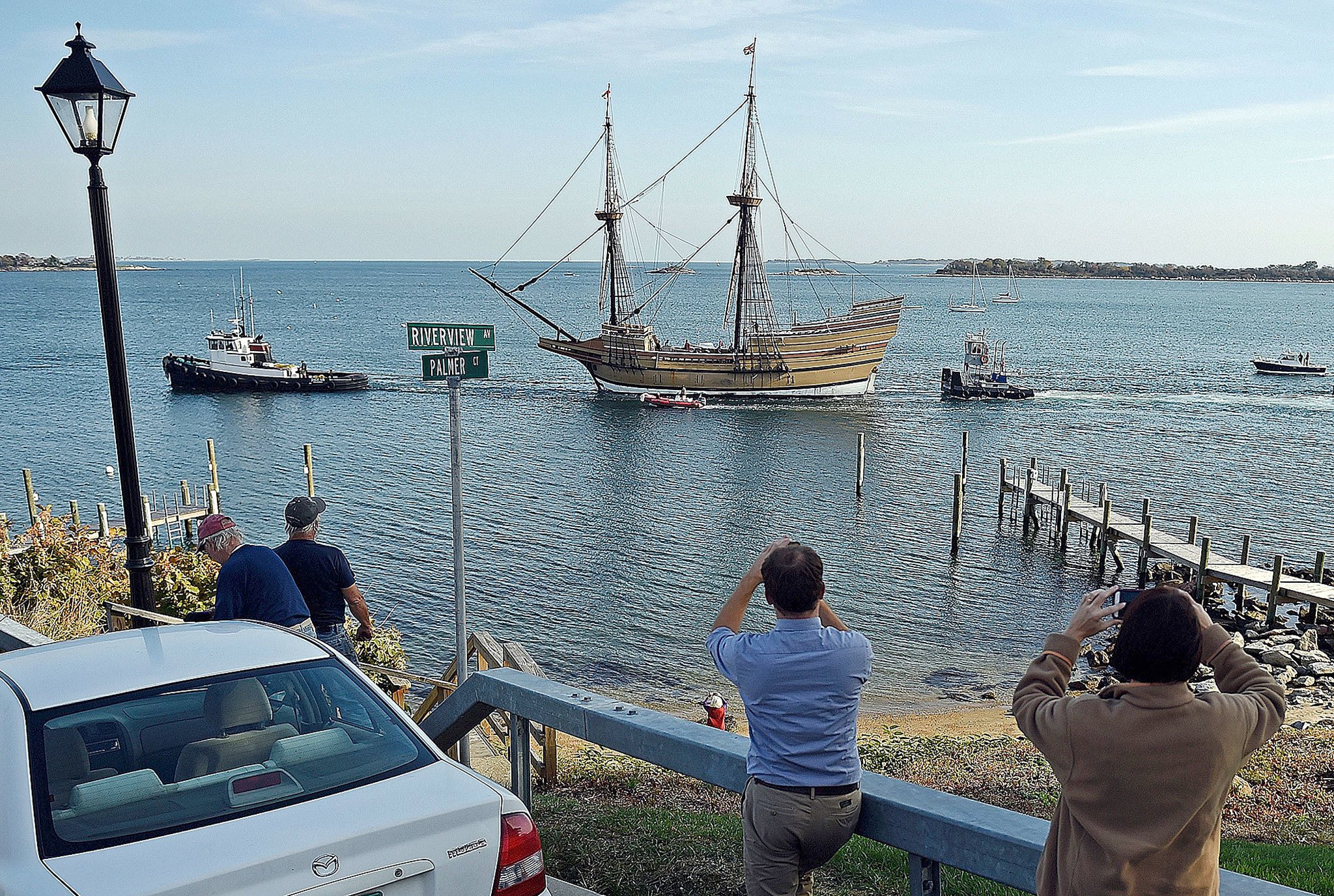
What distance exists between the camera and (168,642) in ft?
13.3

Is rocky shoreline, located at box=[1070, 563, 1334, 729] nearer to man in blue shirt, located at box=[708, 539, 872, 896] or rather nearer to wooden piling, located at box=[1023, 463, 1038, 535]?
wooden piling, located at box=[1023, 463, 1038, 535]

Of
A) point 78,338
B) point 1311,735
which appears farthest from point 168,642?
point 78,338

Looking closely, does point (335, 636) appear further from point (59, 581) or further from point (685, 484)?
point (685, 484)

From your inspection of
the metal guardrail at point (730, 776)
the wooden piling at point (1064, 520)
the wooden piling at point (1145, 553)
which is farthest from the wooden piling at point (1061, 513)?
the metal guardrail at point (730, 776)

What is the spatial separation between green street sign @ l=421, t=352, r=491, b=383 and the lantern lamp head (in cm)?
324

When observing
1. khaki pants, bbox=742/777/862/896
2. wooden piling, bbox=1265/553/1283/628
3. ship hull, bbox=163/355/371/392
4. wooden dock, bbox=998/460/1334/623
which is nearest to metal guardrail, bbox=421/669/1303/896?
khaki pants, bbox=742/777/862/896

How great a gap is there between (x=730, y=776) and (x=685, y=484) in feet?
117

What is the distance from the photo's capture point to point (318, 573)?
22.5ft

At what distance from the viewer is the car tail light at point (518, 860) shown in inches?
134

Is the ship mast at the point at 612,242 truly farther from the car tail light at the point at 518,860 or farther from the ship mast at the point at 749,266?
the car tail light at the point at 518,860

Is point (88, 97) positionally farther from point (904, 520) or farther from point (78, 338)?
point (78, 338)

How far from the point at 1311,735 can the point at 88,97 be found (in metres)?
14.1

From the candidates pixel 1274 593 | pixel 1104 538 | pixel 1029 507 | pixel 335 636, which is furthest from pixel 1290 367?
pixel 335 636

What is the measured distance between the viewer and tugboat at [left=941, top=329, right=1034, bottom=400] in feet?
208
